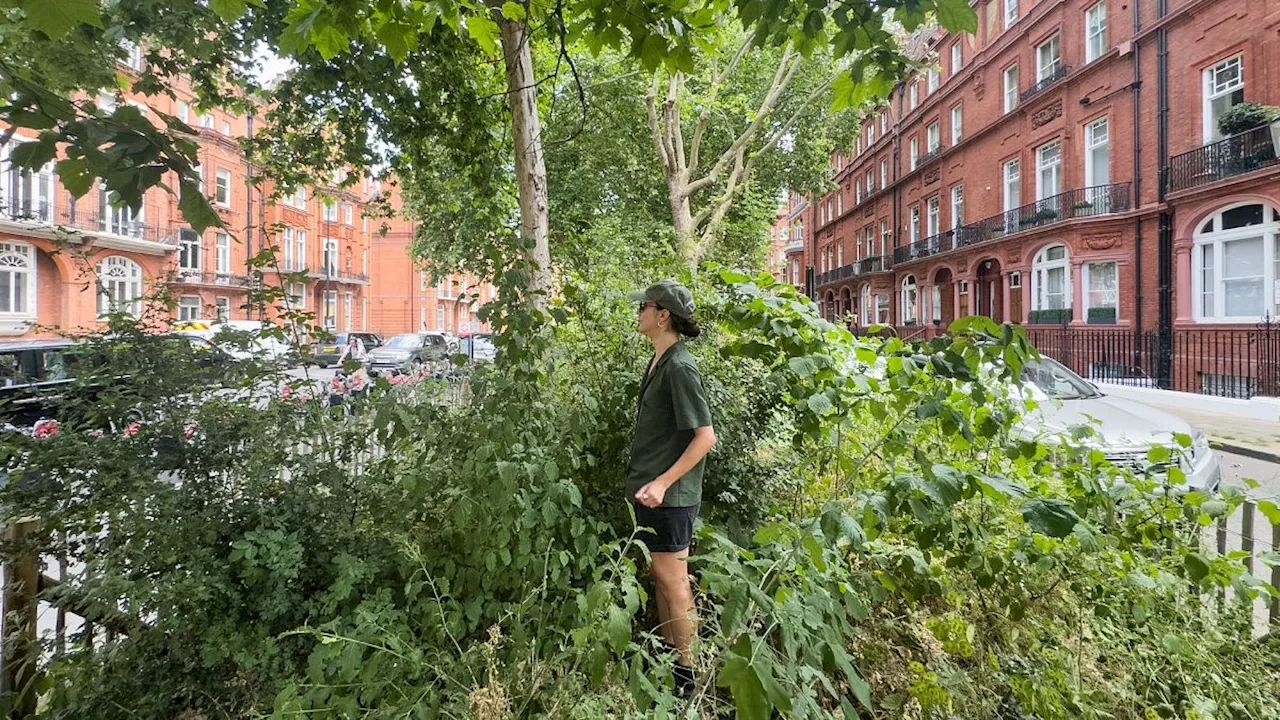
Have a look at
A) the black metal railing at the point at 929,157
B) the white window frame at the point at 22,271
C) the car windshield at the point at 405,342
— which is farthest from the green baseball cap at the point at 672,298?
the white window frame at the point at 22,271

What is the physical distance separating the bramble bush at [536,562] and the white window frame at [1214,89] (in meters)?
17.9

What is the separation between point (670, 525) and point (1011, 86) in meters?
26.2

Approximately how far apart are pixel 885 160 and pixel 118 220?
39.1 meters

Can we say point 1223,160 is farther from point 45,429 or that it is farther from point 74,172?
point 45,429

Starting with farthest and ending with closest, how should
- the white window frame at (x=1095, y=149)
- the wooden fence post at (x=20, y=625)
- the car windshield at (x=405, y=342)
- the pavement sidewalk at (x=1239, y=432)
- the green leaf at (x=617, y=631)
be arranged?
the car windshield at (x=405, y=342) < the white window frame at (x=1095, y=149) < the pavement sidewalk at (x=1239, y=432) < the wooden fence post at (x=20, y=625) < the green leaf at (x=617, y=631)

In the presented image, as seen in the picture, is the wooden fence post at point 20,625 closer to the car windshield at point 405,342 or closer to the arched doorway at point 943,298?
the car windshield at point 405,342

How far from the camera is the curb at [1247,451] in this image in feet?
23.4

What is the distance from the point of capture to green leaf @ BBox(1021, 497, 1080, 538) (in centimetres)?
170

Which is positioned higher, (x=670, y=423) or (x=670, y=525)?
(x=670, y=423)

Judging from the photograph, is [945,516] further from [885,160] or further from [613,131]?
[885,160]

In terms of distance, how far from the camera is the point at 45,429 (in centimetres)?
240

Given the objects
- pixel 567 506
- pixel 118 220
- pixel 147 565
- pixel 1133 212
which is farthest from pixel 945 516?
pixel 118 220

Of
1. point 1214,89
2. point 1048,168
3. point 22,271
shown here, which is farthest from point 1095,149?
point 22,271

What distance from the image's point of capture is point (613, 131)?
49.4ft
